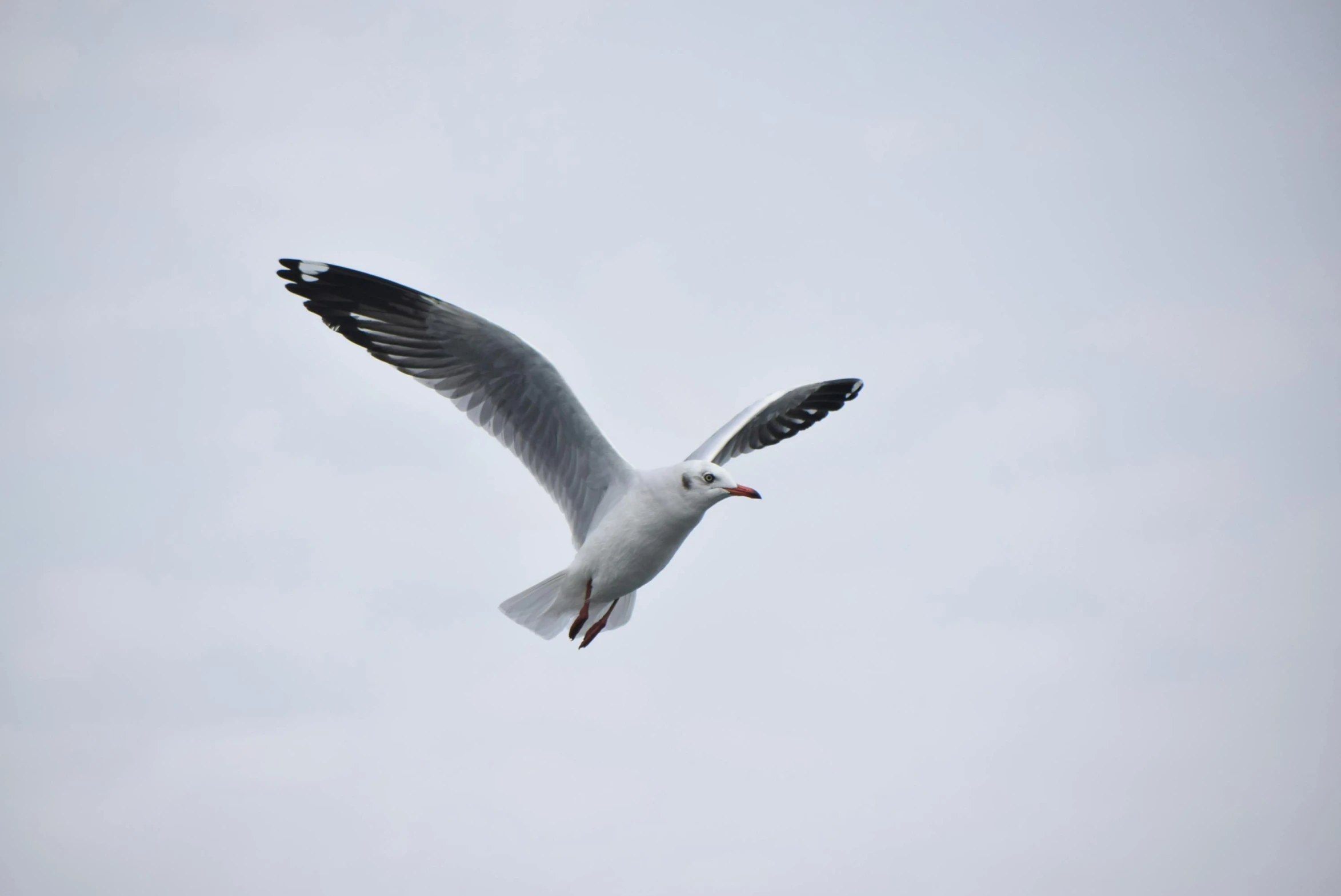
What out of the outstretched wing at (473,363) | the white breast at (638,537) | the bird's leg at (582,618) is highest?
the outstretched wing at (473,363)

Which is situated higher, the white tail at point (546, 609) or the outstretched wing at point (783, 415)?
the outstretched wing at point (783, 415)

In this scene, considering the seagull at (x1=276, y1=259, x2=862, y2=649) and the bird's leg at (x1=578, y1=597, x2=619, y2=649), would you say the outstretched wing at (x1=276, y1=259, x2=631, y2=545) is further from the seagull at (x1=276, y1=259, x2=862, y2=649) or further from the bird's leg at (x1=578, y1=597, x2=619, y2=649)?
the bird's leg at (x1=578, y1=597, x2=619, y2=649)

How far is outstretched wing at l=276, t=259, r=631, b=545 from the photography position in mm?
8305

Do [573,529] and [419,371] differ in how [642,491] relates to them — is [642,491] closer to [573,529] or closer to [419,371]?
[573,529]

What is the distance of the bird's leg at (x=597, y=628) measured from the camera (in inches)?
336

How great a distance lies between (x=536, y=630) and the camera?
8672 millimetres

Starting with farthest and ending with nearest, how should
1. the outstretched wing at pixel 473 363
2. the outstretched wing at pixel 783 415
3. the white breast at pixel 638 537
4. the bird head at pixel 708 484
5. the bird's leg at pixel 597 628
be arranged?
the outstretched wing at pixel 783 415 → the bird's leg at pixel 597 628 → the outstretched wing at pixel 473 363 → the white breast at pixel 638 537 → the bird head at pixel 708 484

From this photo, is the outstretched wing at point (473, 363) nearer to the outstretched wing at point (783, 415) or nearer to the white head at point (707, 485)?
the white head at point (707, 485)

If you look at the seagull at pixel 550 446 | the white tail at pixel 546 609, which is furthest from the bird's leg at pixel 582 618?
the white tail at pixel 546 609

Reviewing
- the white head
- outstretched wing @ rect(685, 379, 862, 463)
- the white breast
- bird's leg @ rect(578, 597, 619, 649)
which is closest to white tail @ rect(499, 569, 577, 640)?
bird's leg @ rect(578, 597, 619, 649)

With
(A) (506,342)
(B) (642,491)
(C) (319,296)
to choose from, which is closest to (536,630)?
(B) (642,491)

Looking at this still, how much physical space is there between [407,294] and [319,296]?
0.58 m

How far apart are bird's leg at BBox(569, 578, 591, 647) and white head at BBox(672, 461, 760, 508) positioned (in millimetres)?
895

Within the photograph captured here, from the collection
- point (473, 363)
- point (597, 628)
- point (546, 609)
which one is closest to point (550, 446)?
point (473, 363)
